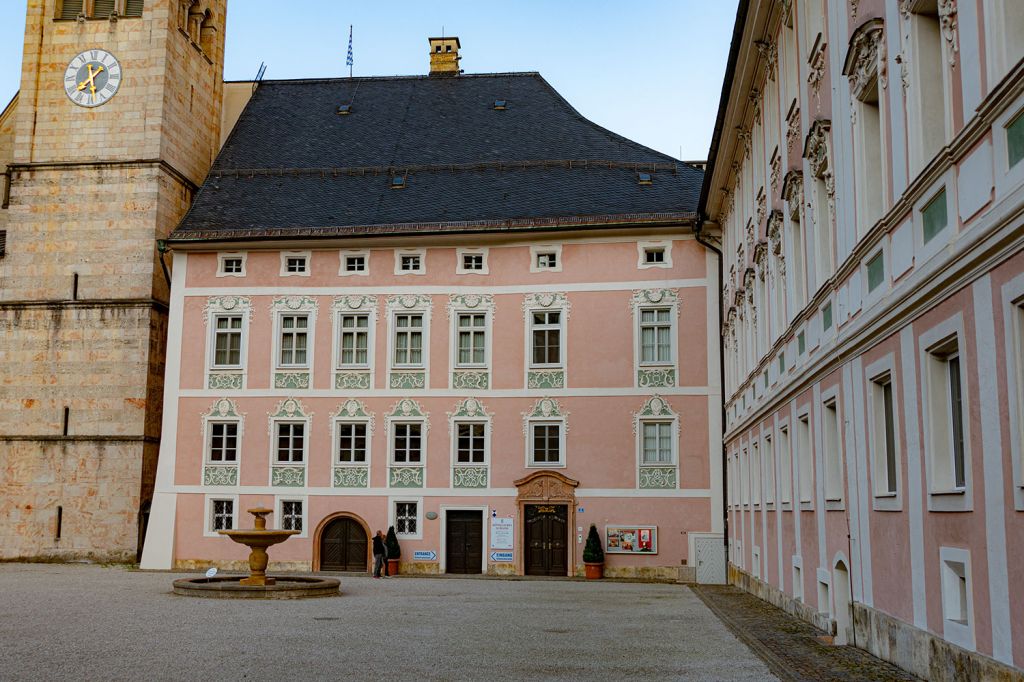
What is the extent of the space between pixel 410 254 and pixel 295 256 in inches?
136

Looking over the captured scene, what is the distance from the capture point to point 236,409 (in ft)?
110

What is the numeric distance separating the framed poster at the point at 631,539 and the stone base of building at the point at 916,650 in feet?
50.7

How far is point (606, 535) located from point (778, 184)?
1491 cm

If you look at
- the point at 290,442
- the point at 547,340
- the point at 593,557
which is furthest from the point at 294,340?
the point at 593,557

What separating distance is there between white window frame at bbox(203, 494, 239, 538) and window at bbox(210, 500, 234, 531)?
0.03 metres

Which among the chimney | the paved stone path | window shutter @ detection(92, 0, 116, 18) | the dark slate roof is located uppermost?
the chimney

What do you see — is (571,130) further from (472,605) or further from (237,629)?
(237,629)

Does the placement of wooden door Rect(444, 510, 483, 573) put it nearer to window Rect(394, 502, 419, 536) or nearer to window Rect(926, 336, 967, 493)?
window Rect(394, 502, 419, 536)

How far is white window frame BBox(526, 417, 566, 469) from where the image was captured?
32094mm

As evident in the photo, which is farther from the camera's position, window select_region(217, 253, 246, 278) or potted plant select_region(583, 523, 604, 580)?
window select_region(217, 253, 246, 278)

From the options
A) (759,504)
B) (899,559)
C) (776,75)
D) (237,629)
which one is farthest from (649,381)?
(899,559)

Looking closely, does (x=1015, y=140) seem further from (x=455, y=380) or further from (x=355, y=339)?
(x=355, y=339)

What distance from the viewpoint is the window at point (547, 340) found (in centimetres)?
3272

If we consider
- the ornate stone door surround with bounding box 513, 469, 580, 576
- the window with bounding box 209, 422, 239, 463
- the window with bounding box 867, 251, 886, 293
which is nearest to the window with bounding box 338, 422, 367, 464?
the window with bounding box 209, 422, 239, 463
